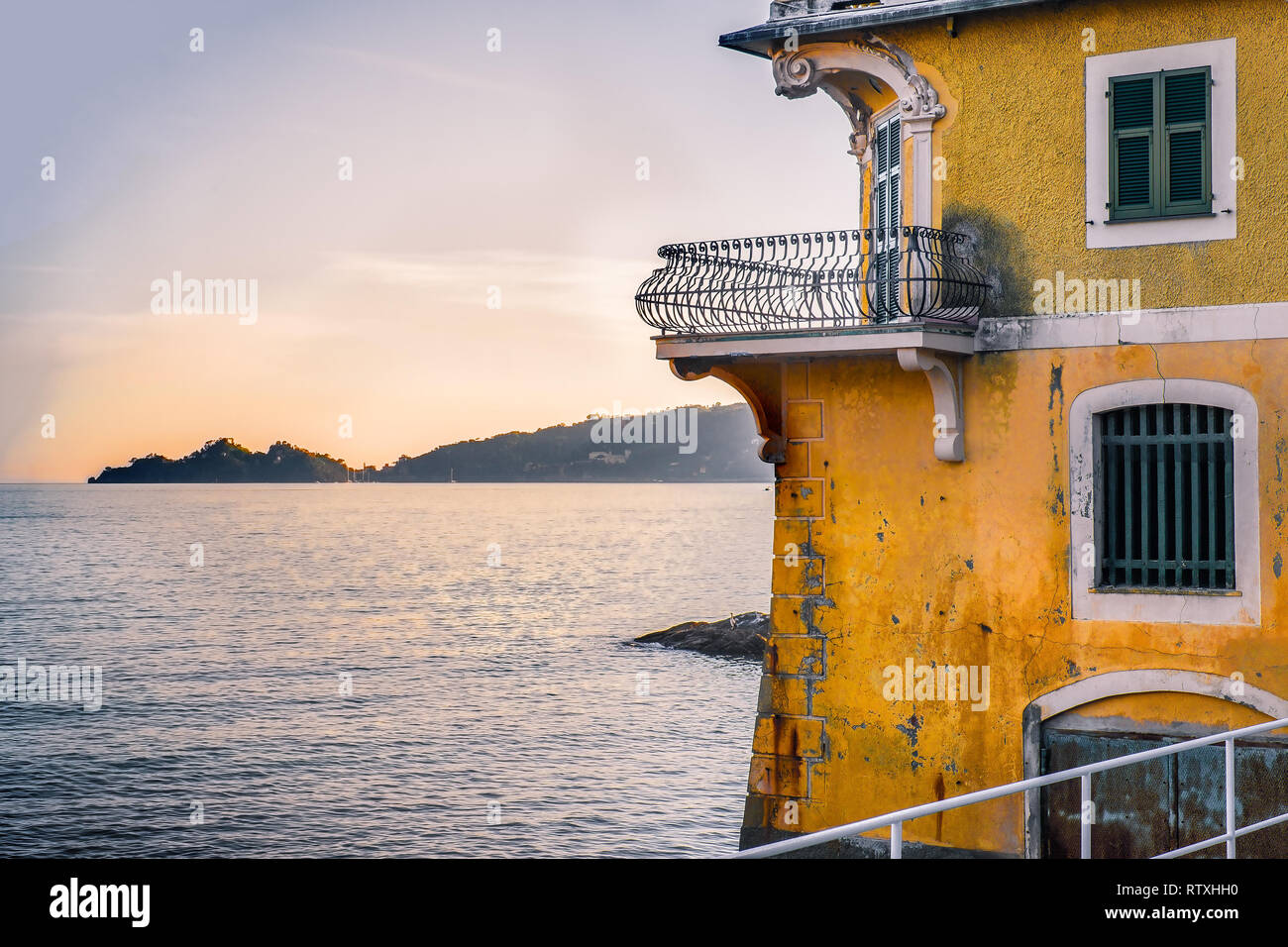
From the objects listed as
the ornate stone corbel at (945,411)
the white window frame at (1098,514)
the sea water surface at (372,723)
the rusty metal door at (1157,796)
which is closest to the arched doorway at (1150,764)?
the rusty metal door at (1157,796)

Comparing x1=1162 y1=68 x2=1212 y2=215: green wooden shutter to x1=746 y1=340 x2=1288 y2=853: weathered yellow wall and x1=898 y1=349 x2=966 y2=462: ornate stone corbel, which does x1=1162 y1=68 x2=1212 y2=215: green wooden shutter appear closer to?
x1=746 y1=340 x2=1288 y2=853: weathered yellow wall

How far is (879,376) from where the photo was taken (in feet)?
49.2

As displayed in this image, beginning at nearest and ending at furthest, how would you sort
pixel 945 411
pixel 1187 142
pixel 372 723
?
pixel 1187 142, pixel 945 411, pixel 372 723

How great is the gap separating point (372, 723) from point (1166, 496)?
1482 inches

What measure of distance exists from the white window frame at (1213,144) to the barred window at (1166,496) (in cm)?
177

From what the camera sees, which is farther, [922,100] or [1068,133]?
[922,100]

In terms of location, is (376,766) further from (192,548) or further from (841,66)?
(192,548)

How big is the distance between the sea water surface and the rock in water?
152 centimetres

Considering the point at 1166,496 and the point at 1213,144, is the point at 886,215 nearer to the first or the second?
the point at 1213,144

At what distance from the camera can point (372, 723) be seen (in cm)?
4741

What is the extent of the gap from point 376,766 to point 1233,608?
30.6 m

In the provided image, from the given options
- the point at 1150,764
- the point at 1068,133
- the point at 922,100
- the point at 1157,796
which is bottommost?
the point at 1157,796

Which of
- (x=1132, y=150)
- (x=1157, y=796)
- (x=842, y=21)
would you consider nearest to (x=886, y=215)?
(x=842, y=21)

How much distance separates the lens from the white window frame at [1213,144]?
1362 centimetres
